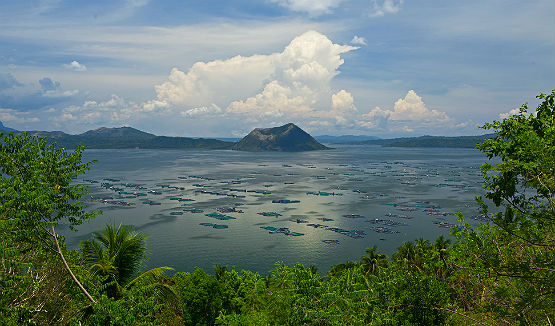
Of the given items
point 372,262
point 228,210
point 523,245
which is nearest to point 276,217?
point 228,210

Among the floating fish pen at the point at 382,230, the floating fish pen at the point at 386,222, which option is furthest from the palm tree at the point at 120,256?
the floating fish pen at the point at 386,222

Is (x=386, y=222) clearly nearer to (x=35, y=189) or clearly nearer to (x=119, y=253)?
(x=119, y=253)

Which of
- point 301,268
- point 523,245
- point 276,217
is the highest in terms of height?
point 523,245

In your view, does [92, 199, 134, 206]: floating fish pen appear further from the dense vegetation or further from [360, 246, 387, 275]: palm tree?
the dense vegetation

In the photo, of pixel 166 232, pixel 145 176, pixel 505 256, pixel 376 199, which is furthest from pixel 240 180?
pixel 505 256

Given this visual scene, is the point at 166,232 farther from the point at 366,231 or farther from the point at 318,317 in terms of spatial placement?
the point at 318,317

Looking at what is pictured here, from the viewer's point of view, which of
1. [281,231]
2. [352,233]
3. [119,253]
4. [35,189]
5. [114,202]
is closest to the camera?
[35,189]

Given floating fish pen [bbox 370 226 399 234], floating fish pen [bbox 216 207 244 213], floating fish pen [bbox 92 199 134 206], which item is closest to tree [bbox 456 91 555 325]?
floating fish pen [bbox 370 226 399 234]
